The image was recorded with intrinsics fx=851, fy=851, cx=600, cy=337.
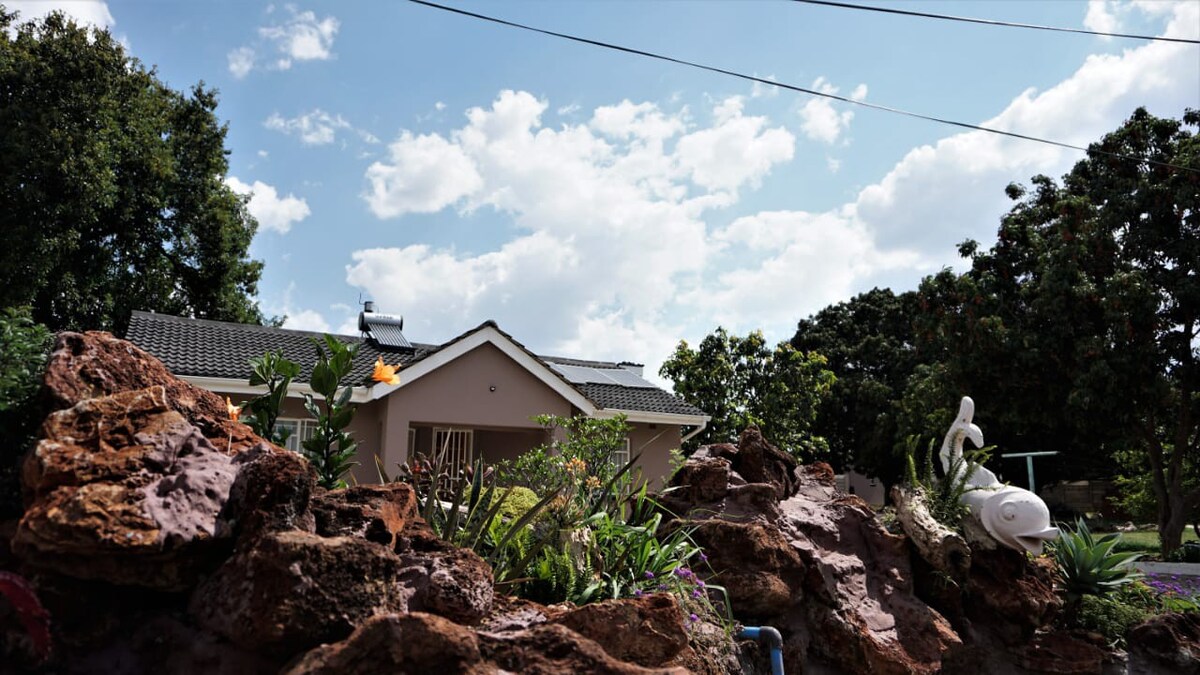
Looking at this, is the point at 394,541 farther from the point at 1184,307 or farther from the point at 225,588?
the point at 1184,307

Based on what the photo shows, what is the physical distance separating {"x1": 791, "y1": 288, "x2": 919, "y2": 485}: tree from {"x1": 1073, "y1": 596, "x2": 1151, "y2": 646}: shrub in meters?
29.0

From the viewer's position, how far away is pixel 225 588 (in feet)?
9.64

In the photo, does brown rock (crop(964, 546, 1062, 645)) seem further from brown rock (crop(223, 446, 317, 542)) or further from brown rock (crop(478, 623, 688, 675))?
brown rock (crop(223, 446, 317, 542))

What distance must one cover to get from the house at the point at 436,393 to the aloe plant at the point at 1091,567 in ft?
26.3

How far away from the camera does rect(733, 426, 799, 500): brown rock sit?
6441mm

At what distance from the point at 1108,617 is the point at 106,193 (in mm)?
24428

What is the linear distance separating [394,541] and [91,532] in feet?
→ 4.28

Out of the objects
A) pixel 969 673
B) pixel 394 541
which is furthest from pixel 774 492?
pixel 394 541

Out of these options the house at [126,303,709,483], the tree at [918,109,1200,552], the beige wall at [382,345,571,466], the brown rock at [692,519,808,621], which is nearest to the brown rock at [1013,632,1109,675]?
the brown rock at [692,519,808,621]

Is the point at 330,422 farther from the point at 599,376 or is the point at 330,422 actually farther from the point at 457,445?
the point at 599,376

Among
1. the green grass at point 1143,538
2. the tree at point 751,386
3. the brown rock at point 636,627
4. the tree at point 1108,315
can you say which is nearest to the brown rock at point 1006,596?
the brown rock at point 636,627

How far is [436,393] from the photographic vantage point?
16.5 m

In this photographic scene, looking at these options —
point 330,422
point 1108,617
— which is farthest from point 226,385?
point 1108,617

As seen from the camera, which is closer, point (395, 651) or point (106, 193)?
point (395, 651)
